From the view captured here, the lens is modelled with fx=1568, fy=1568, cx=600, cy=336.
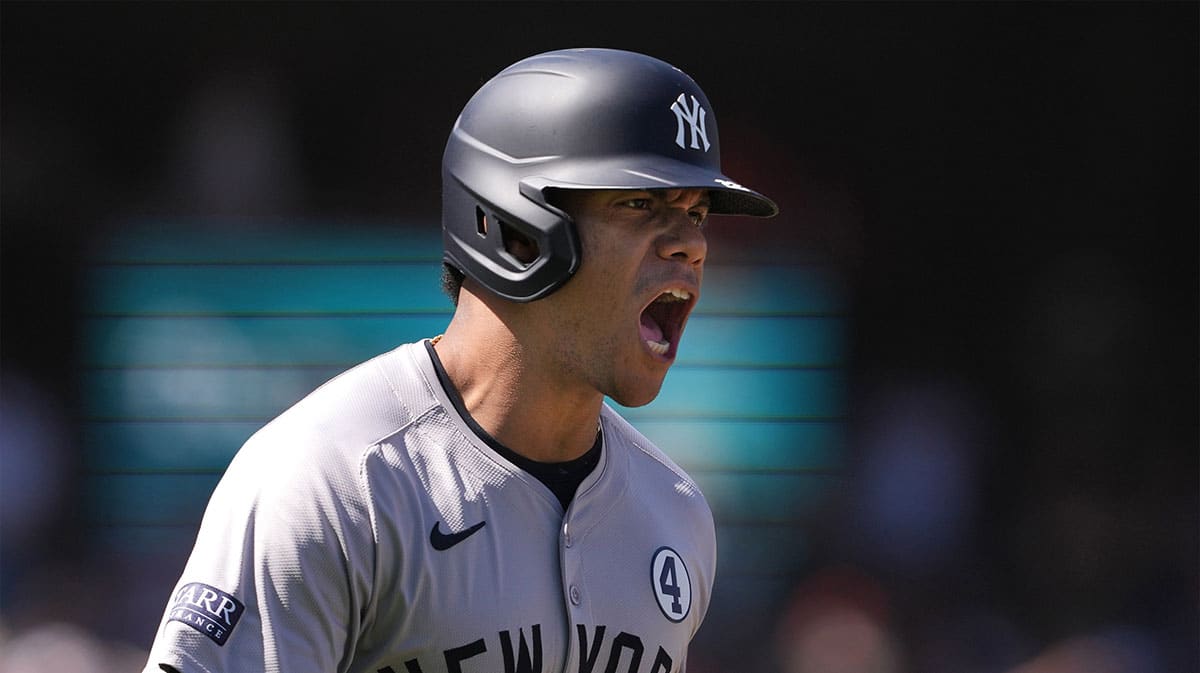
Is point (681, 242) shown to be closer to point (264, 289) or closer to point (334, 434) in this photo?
point (334, 434)

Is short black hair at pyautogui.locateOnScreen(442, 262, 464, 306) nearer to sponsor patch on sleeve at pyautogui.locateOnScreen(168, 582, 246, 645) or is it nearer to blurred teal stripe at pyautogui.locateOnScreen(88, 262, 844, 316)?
sponsor patch on sleeve at pyautogui.locateOnScreen(168, 582, 246, 645)

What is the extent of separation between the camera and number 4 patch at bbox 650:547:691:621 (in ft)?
8.79

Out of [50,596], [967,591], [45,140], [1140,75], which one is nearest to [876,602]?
[967,591]

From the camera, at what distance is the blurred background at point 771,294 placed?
577 centimetres

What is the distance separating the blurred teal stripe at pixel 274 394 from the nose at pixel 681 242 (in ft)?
10.6

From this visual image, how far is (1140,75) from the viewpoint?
587 centimetres

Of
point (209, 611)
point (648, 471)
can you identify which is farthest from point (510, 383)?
point (209, 611)

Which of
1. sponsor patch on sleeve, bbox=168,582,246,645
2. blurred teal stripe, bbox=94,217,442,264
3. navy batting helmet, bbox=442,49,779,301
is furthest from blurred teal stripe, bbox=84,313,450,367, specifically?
sponsor patch on sleeve, bbox=168,582,246,645

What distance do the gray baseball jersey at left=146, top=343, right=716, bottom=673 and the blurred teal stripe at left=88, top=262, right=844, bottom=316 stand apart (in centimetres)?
313

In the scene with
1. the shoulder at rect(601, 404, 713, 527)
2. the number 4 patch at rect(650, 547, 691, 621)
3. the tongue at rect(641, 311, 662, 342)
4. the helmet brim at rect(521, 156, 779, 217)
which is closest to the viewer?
the helmet brim at rect(521, 156, 779, 217)

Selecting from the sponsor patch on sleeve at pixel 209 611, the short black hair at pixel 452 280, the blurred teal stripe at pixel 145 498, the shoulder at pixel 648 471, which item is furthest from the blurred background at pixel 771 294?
the sponsor patch on sleeve at pixel 209 611

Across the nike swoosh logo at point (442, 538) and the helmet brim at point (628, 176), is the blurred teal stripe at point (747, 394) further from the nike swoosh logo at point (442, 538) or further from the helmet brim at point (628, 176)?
the nike swoosh logo at point (442, 538)

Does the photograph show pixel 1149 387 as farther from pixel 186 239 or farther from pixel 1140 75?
pixel 186 239

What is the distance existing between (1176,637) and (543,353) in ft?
13.6
